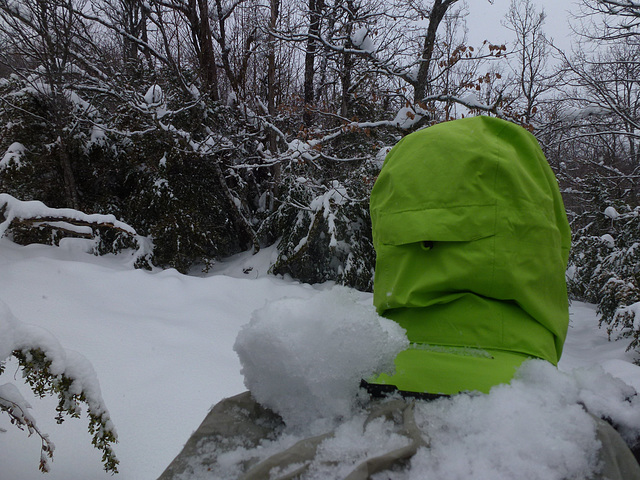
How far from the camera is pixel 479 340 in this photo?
84 centimetres

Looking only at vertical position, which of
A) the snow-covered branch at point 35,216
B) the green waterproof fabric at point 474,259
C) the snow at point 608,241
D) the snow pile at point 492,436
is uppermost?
the green waterproof fabric at point 474,259

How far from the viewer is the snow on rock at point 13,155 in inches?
240

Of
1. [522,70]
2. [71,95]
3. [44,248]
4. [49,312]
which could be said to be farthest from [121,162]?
[522,70]

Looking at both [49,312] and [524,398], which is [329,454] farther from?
[49,312]

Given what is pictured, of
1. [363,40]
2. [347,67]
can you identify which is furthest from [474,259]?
[347,67]

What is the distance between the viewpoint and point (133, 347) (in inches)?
110

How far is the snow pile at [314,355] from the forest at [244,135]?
522cm

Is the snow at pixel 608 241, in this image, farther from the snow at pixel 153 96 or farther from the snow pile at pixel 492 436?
the snow at pixel 153 96

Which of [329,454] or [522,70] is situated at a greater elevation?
[522,70]

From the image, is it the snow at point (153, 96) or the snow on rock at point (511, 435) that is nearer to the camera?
the snow on rock at point (511, 435)

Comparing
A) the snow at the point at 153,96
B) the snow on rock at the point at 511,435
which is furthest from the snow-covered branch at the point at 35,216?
the snow at the point at 153,96

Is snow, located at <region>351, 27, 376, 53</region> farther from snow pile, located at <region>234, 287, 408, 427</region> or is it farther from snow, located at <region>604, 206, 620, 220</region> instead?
snow pile, located at <region>234, 287, 408, 427</region>

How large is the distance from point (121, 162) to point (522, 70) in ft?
50.4

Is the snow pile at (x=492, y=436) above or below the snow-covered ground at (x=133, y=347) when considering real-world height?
above
